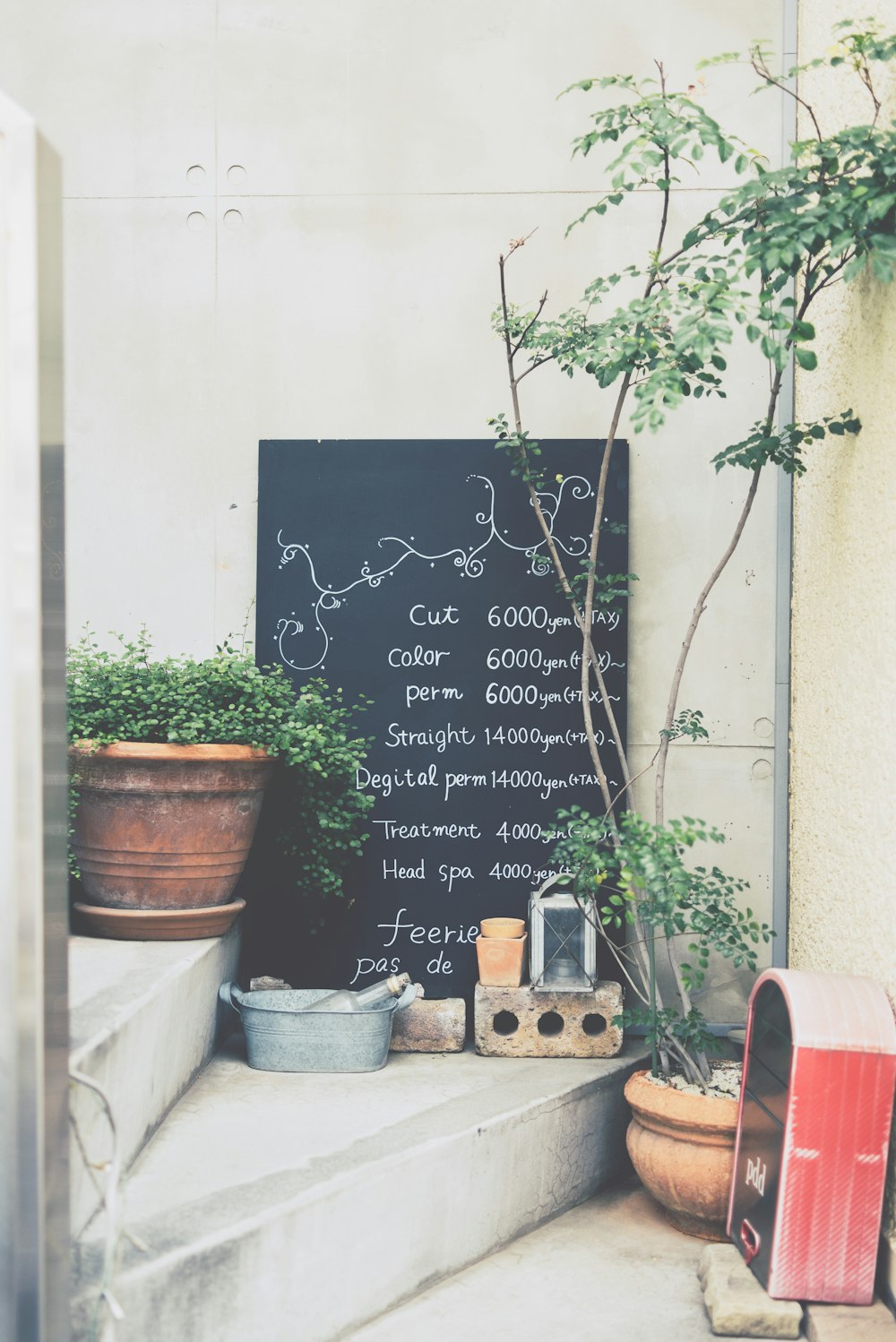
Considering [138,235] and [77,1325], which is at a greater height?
[138,235]

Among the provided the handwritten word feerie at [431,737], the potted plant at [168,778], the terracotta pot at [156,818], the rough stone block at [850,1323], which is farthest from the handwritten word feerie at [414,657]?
the rough stone block at [850,1323]

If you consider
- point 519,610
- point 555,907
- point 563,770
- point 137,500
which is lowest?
point 555,907

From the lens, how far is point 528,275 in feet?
11.6

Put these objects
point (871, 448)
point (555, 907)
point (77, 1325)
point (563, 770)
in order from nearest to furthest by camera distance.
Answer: point (77, 1325) < point (871, 448) < point (555, 907) < point (563, 770)

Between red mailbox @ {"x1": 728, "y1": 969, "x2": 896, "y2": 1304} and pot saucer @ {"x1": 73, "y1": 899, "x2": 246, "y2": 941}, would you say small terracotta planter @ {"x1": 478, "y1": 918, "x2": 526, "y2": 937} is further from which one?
red mailbox @ {"x1": 728, "y1": 969, "x2": 896, "y2": 1304}

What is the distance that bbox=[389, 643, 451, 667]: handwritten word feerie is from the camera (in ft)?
11.6

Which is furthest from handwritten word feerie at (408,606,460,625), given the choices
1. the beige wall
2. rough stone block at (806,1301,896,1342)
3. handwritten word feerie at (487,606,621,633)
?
rough stone block at (806,1301,896,1342)

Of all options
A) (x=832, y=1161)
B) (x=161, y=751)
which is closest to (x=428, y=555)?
(x=161, y=751)

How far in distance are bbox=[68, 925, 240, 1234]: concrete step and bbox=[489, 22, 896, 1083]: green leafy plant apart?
0.99 meters

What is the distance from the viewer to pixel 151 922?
303cm

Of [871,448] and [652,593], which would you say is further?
[652,593]

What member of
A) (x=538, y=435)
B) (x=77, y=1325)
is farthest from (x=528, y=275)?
(x=77, y=1325)

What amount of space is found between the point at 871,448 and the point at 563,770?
4.37ft

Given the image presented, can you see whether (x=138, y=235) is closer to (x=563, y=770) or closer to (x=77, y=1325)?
(x=563, y=770)
